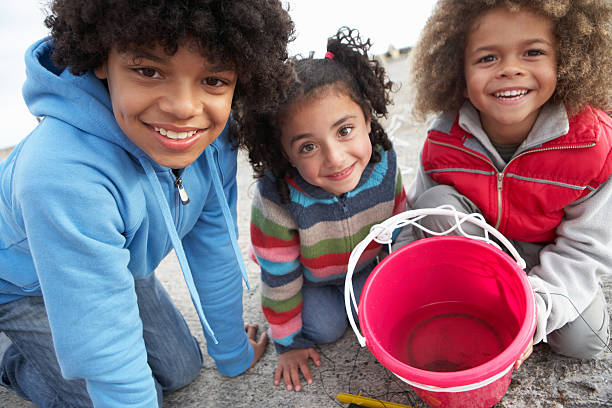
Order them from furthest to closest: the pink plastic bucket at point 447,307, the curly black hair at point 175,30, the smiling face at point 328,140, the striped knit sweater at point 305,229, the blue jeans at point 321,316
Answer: the blue jeans at point 321,316, the striped knit sweater at point 305,229, the smiling face at point 328,140, the pink plastic bucket at point 447,307, the curly black hair at point 175,30

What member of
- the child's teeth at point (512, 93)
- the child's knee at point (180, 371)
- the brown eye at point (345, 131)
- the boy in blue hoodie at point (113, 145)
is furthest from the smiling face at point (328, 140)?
the child's knee at point (180, 371)

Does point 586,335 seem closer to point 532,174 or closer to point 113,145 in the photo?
point 532,174

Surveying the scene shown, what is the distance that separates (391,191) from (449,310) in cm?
36

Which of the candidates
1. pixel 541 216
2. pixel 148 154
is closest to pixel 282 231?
pixel 148 154

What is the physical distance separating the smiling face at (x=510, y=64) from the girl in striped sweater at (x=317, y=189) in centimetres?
25

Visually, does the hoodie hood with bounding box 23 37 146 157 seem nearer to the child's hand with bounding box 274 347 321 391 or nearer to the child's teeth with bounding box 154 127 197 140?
the child's teeth with bounding box 154 127 197 140

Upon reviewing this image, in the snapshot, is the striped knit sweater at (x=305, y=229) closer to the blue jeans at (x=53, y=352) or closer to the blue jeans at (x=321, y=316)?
the blue jeans at (x=321, y=316)

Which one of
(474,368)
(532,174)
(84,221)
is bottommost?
(474,368)

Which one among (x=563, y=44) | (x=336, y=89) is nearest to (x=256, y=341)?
(x=336, y=89)

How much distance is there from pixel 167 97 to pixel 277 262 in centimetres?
59

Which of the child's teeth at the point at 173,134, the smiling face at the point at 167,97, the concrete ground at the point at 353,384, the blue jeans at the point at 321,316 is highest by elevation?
the smiling face at the point at 167,97

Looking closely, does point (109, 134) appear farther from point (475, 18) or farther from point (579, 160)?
point (579, 160)

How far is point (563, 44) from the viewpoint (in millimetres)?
1118

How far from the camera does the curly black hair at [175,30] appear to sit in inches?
30.0
